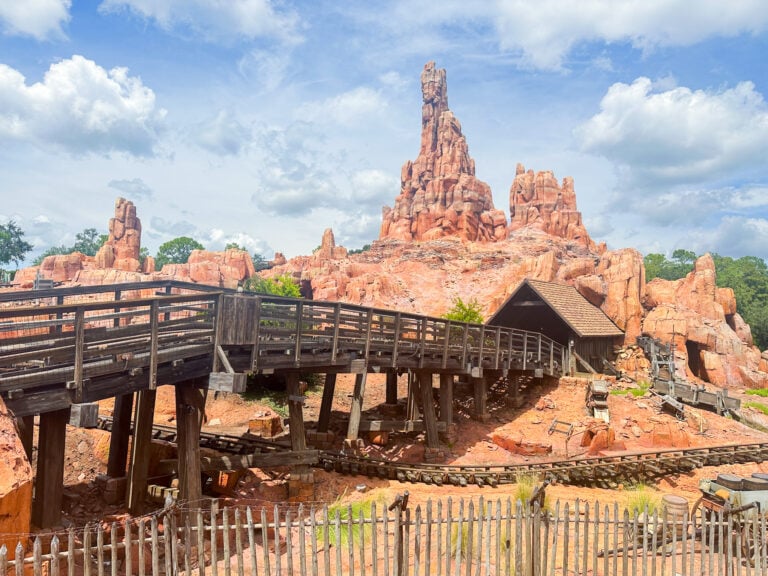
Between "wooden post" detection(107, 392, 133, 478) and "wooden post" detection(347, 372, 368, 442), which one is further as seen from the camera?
"wooden post" detection(347, 372, 368, 442)

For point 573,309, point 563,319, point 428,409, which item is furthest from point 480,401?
point 573,309

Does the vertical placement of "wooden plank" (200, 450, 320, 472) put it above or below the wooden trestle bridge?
below

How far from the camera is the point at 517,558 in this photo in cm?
677

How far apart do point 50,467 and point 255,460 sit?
424 cm

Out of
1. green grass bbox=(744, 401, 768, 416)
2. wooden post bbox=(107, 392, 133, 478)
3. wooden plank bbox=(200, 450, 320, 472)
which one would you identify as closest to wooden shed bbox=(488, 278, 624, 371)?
green grass bbox=(744, 401, 768, 416)

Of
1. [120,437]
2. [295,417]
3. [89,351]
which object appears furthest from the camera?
[295,417]

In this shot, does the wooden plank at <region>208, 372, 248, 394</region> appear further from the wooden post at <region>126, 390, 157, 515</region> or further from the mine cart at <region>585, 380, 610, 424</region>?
the mine cart at <region>585, 380, 610, 424</region>

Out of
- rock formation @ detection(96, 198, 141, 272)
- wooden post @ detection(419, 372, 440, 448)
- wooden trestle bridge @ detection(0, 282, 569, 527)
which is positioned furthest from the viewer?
rock formation @ detection(96, 198, 141, 272)

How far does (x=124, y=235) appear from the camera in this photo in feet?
256

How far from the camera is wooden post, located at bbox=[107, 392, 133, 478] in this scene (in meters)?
11.5

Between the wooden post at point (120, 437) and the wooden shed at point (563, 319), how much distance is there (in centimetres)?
1733

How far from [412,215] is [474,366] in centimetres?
7796

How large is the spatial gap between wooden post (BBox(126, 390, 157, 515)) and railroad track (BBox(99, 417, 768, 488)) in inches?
138

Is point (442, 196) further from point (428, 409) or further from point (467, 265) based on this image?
point (428, 409)
